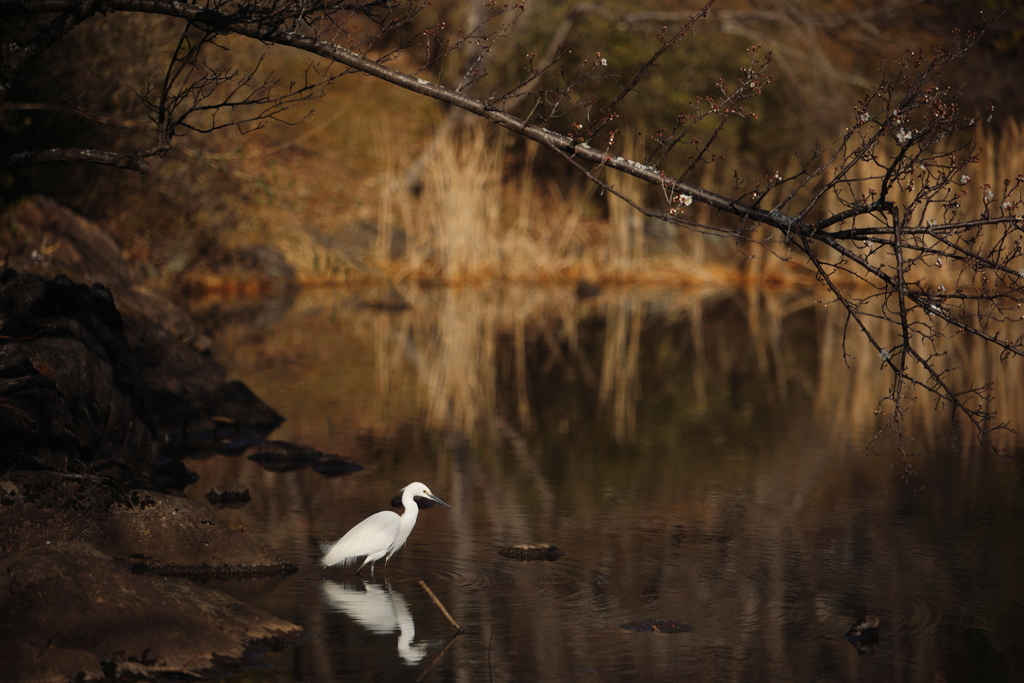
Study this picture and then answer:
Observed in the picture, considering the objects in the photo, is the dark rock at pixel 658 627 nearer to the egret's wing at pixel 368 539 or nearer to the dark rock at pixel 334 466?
the egret's wing at pixel 368 539

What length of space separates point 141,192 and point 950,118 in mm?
15894

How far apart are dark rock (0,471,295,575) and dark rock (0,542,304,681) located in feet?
2.88

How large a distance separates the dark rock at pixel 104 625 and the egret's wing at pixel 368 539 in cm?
102

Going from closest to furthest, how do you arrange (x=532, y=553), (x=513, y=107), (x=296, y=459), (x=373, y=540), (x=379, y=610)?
(x=379, y=610), (x=373, y=540), (x=532, y=553), (x=296, y=459), (x=513, y=107)

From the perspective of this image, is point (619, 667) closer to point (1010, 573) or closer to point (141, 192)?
point (1010, 573)

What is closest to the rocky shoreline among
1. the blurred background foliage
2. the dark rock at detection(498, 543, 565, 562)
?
the dark rock at detection(498, 543, 565, 562)

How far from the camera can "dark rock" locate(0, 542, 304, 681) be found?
483 cm

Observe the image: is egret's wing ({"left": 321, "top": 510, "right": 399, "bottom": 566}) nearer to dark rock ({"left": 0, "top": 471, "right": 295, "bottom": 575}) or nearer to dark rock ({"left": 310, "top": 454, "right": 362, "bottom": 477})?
dark rock ({"left": 0, "top": 471, "right": 295, "bottom": 575})

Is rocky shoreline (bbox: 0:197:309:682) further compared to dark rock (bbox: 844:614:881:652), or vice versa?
dark rock (bbox: 844:614:881:652)

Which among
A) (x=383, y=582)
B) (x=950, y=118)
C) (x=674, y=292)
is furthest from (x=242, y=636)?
(x=674, y=292)

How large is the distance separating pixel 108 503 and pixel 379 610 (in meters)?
Answer: 1.51

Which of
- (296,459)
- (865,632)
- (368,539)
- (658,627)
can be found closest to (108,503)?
(368,539)

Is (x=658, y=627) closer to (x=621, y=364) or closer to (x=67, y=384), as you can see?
(x=67, y=384)

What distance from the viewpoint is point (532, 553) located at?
695 cm
